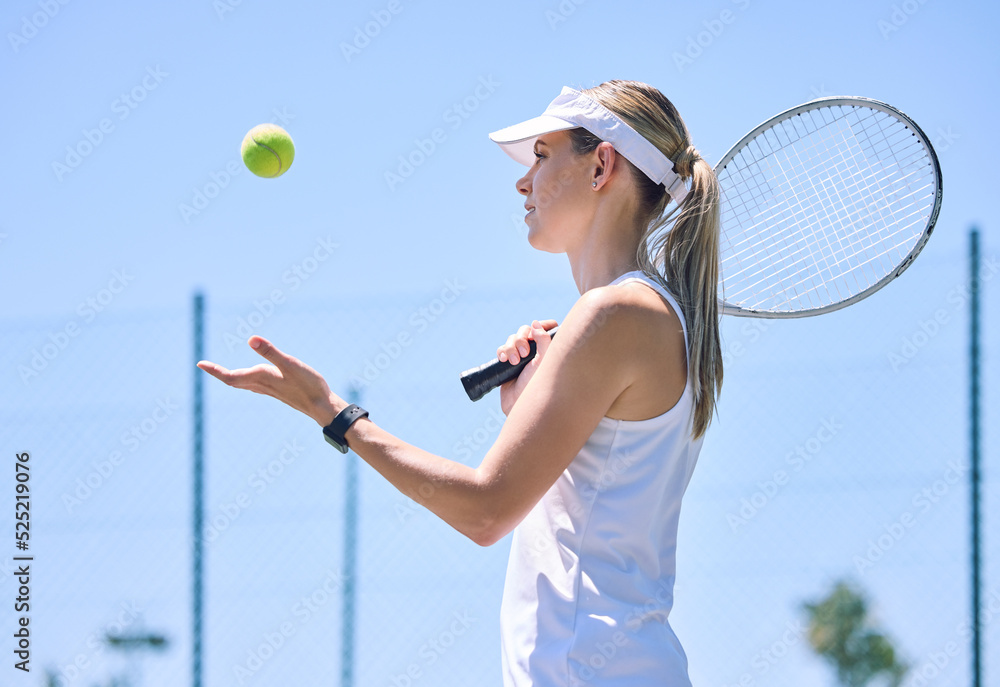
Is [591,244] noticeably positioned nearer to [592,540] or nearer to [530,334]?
[530,334]

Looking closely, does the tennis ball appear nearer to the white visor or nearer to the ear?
the white visor

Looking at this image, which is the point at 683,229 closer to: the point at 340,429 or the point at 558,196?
the point at 558,196

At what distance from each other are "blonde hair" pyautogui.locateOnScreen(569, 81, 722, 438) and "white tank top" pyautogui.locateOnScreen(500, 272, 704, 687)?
0.17 ft

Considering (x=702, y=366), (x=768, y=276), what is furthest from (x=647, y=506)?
(x=768, y=276)

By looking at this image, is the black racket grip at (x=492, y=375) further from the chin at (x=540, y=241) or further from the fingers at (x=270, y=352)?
the fingers at (x=270, y=352)

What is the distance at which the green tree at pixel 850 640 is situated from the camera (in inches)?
226

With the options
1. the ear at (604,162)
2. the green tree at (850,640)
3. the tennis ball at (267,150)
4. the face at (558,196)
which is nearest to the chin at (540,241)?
the face at (558,196)

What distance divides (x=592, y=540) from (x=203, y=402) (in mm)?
3593

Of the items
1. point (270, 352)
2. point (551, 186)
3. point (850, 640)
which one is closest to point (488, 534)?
→ point (270, 352)

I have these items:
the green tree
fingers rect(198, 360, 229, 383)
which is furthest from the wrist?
the green tree

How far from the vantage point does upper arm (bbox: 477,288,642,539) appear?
5.03ft

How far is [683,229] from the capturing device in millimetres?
1831

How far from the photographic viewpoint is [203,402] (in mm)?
4797

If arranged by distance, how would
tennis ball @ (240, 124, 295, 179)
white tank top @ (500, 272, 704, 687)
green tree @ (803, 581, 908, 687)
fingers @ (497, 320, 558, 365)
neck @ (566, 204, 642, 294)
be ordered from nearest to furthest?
white tank top @ (500, 272, 704, 687), neck @ (566, 204, 642, 294), fingers @ (497, 320, 558, 365), tennis ball @ (240, 124, 295, 179), green tree @ (803, 581, 908, 687)
